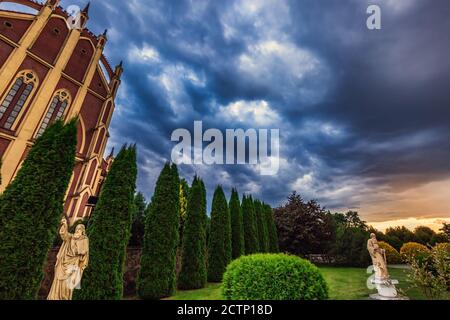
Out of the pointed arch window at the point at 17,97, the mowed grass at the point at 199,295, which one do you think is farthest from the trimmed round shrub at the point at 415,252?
the pointed arch window at the point at 17,97

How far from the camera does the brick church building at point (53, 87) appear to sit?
1510 cm

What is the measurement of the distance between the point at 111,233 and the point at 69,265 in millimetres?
2176

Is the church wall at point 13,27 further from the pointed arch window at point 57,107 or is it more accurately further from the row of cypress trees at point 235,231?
the row of cypress trees at point 235,231

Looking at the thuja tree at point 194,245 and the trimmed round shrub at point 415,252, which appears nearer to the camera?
the trimmed round shrub at point 415,252

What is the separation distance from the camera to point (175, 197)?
978cm

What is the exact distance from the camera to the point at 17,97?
1584 centimetres

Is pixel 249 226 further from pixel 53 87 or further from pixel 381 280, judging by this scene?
pixel 53 87

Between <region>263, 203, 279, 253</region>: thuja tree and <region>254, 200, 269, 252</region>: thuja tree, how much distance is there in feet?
3.34

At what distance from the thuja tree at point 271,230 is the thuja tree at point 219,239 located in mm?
7430

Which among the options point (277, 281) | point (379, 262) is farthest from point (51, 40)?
point (379, 262)

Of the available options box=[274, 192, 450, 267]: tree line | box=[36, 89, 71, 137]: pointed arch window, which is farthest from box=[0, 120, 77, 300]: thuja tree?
box=[274, 192, 450, 267]: tree line

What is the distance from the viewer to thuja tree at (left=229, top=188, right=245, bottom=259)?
14469 millimetres

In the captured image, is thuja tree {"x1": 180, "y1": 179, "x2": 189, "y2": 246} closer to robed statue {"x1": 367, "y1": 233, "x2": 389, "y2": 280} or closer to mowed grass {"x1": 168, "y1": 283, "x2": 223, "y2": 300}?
mowed grass {"x1": 168, "y1": 283, "x2": 223, "y2": 300}

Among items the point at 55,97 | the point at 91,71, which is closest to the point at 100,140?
the point at 55,97
